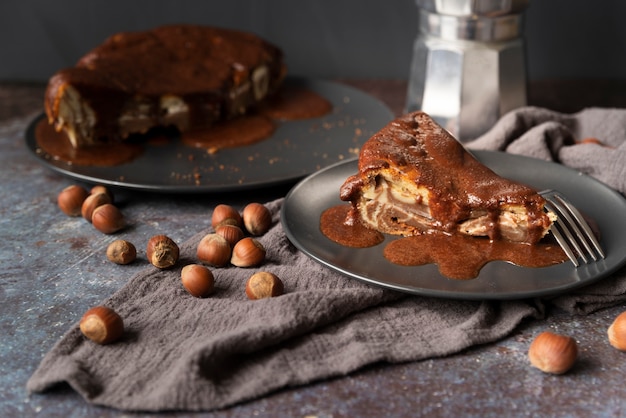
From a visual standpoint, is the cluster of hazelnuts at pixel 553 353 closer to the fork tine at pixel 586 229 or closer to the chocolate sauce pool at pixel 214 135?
the fork tine at pixel 586 229

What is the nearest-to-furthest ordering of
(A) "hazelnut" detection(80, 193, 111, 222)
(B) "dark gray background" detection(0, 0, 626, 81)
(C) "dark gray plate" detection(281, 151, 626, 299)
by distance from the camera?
(C) "dark gray plate" detection(281, 151, 626, 299), (A) "hazelnut" detection(80, 193, 111, 222), (B) "dark gray background" detection(0, 0, 626, 81)

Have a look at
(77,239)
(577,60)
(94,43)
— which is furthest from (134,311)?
(577,60)

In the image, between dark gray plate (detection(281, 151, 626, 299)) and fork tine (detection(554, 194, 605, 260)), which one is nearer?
dark gray plate (detection(281, 151, 626, 299))

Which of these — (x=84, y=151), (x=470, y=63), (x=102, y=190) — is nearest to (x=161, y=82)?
(x=84, y=151)

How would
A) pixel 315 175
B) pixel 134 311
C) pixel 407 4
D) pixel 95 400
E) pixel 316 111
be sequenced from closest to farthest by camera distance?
pixel 95 400 → pixel 134 311 → pixel 315 175 → pixel 316 111 → pixel 407 4

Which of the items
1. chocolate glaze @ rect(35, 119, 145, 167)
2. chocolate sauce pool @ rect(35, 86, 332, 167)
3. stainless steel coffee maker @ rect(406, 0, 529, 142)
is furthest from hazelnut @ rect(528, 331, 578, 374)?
chocolate glaze @ rect(35, 119, 145, 167)

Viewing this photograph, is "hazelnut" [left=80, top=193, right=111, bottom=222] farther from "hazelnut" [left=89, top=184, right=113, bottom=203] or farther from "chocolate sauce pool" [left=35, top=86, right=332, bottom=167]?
"chocolate sauce pool" [left=35, top=86, right=332, bottom=167]

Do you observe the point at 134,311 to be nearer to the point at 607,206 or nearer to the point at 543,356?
the point at 543,356
